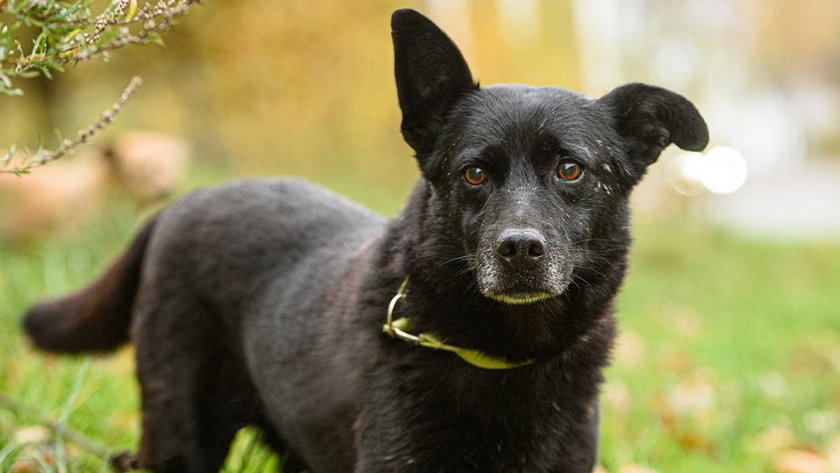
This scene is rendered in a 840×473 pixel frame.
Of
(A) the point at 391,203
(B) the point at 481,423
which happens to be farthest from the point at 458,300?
(A) the point at 391,203

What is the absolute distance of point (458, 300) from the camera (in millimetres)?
2975

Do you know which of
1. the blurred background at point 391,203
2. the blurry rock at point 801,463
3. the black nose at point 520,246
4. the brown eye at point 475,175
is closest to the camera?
the black nose at point 520,246

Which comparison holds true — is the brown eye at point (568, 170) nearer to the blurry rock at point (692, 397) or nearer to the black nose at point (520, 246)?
the black nose at point (520, 246)

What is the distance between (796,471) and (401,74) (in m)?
2.58

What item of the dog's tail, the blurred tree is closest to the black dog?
the dog's tail

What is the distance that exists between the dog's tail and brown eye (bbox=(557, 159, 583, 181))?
1853mm

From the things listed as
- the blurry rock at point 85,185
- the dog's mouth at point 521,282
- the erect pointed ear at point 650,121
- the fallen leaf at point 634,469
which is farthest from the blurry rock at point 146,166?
the dog's mouth at point 521,282

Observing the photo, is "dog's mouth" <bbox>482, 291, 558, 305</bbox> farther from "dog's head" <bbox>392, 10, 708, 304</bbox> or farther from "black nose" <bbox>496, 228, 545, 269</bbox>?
"black nose" <bbox>496, 228, 545, 269</bbox>

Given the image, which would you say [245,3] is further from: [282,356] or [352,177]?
[282,356]

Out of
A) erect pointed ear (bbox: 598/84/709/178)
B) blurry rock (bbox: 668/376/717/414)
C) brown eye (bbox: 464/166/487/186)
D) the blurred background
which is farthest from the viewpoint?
blurry rock (bbox: 668/376/717/414)

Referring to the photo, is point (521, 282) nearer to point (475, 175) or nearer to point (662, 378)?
point (475, 175)

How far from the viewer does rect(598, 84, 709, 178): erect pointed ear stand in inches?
122

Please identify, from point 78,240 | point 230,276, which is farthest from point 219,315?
point 78,240

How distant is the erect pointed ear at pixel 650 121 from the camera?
3094mm
